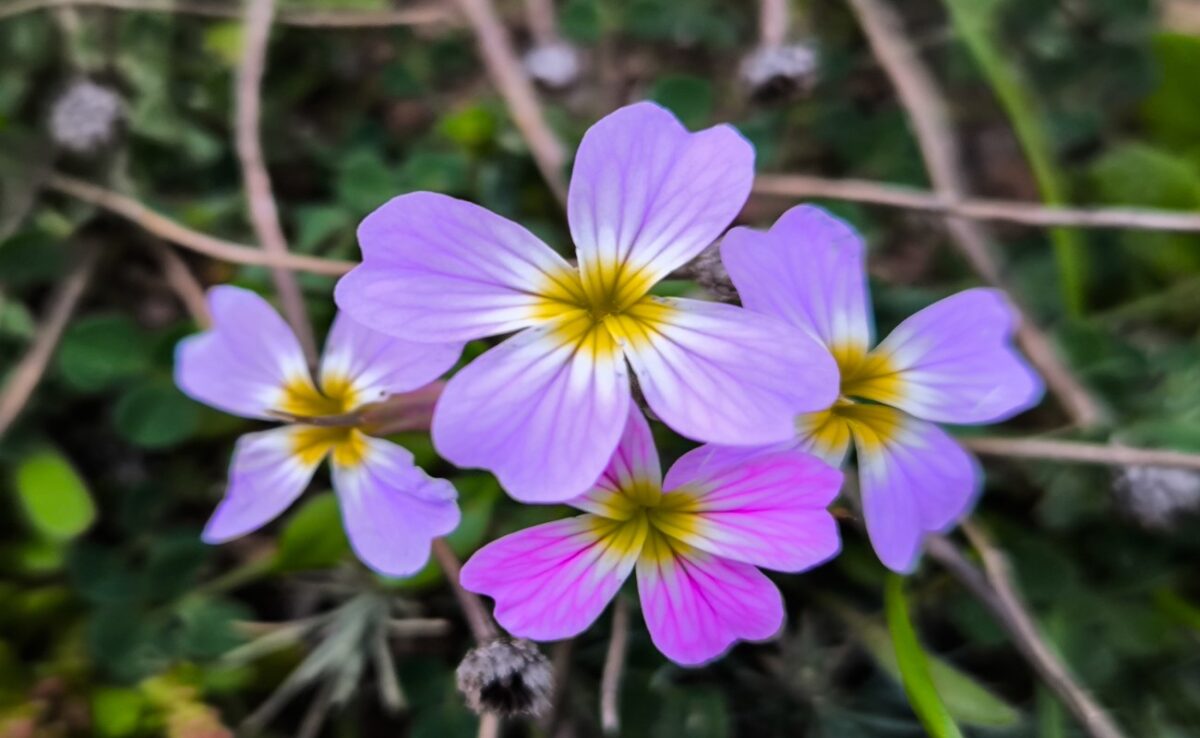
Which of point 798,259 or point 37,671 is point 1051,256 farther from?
point 37,671

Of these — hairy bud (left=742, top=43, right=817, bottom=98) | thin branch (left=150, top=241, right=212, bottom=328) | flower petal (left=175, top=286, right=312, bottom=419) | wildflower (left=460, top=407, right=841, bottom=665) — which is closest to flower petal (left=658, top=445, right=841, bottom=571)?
wildflower (left=460, top=407, right=841, bottom=665)

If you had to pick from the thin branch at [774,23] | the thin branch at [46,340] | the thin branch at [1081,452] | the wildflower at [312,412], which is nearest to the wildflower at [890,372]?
the wildflower at [312,412]

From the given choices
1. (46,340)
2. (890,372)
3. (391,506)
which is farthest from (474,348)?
(46,340)

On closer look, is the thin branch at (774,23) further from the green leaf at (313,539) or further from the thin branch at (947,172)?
the green leaf at (313,539)

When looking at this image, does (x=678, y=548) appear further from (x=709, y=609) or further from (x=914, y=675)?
(x=914, y=675)

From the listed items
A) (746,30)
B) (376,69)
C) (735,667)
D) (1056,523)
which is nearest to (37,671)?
(735,667)
